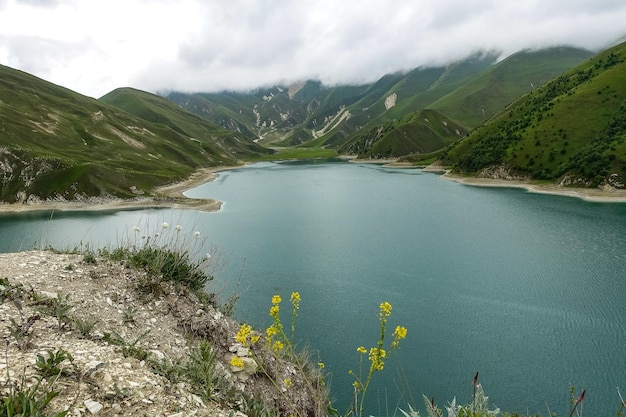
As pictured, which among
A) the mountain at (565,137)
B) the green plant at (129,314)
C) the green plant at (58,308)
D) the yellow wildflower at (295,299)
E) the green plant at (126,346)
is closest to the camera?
the yellow wildflower at (295,299)

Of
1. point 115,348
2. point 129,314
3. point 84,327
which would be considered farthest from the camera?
point 129,314

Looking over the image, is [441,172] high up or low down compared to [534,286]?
up

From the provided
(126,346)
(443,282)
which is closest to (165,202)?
(443,282)

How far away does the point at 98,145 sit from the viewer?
152 m

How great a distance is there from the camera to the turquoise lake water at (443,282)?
24.6 meters

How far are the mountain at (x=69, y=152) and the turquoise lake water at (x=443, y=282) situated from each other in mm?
14643

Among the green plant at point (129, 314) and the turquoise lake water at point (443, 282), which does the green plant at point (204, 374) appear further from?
the turquoise lake water at point (443, 282)

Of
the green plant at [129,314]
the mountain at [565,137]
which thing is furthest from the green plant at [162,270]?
the mountain at [565,137]

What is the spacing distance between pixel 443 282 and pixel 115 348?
38966mm

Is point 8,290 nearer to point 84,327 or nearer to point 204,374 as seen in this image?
point 84,327

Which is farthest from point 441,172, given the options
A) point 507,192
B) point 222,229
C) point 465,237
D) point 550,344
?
point 550,344

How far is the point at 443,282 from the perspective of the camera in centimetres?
4162

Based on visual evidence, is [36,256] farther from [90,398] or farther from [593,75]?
[593,75]

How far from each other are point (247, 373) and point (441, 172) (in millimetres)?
169490
